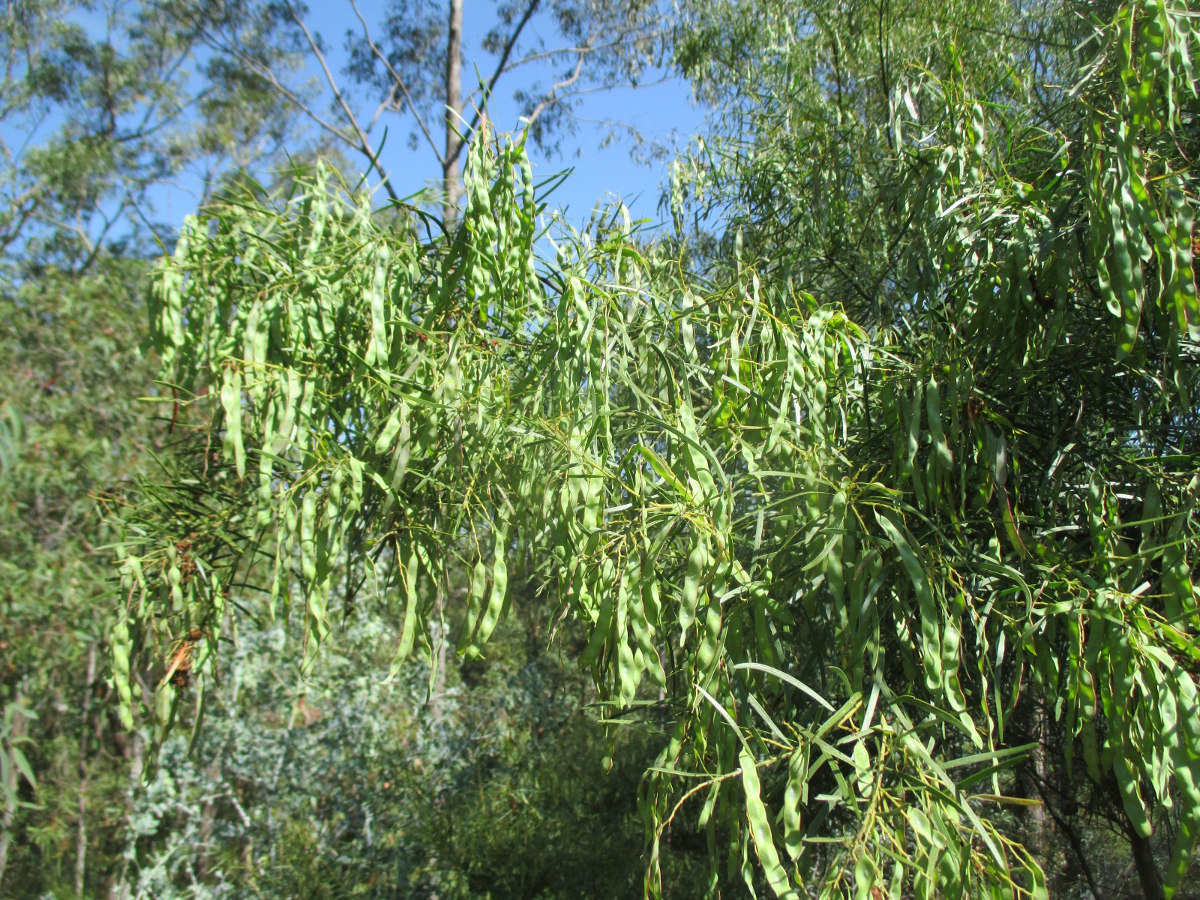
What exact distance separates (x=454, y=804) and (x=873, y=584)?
3150 mm

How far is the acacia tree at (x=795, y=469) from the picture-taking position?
1306 millimetres

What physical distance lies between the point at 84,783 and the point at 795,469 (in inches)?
244

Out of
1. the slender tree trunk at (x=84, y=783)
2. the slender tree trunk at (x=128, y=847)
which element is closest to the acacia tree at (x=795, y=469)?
the slender tree trunk at (x=128, y=847)

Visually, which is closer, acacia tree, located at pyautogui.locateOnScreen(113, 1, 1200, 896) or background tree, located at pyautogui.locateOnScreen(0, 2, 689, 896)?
acacia tree, located at pyautogui.locateOnScreen(113, 1, 1200, 896)

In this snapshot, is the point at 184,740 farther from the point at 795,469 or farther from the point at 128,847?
the point at 795,469

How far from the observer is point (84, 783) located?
19.7ft

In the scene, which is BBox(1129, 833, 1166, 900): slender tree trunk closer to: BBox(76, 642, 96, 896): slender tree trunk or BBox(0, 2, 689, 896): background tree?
BBox(0, 2, 689, 896): background tree

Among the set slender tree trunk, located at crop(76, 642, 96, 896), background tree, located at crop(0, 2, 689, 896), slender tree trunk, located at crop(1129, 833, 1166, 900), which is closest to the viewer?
slender tree trunk, located at crop(1129, 833, 1166, 900)

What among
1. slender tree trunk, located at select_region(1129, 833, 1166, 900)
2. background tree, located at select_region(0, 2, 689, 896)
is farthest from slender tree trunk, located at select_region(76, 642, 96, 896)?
slender tree trunk, located at select_region(1129, 833, 1166, 900)

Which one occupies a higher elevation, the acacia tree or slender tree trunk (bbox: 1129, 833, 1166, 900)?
the acacia tree

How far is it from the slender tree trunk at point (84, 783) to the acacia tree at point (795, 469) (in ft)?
15.9

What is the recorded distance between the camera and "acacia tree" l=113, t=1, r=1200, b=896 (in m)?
1.31

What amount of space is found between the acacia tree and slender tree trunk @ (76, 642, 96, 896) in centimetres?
484

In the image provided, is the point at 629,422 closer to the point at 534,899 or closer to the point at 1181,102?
the point at 1181,102
